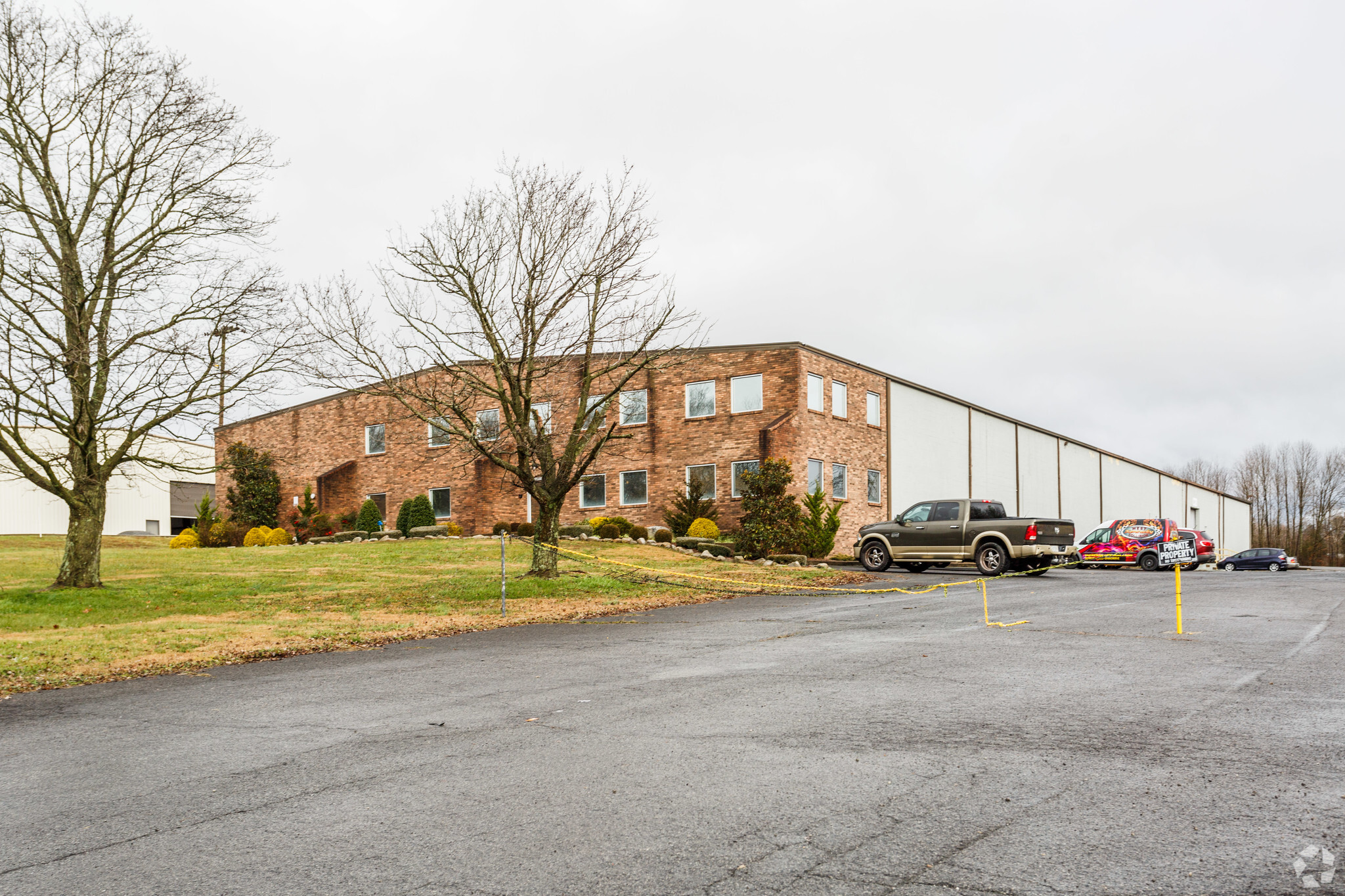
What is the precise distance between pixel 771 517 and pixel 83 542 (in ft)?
58.4

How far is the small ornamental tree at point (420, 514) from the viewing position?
126ft

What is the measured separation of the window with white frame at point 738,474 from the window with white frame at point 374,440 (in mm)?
18114

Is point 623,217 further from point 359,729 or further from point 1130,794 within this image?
point 1130,794

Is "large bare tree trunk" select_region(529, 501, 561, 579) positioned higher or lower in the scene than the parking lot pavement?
higher

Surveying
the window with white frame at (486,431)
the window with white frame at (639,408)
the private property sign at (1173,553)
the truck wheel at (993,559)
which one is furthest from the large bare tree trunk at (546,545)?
the private property sign at (1173,553)

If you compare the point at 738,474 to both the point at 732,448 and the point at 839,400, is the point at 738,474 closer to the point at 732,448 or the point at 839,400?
the point at 732,448

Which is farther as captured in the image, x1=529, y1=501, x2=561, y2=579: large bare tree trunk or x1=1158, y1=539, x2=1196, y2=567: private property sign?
x1=1158, y1=539, x2=1196, y2=567: private property sign

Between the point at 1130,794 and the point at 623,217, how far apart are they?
16.6 meters

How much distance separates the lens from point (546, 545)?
66.7 ft

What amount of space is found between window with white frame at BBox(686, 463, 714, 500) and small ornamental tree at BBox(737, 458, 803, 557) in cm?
421

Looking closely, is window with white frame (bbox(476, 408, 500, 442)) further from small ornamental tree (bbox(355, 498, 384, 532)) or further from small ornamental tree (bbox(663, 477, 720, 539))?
small ornamental tree (bbox(355, 498, 384, 532))

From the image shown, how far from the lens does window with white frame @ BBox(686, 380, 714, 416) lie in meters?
34.6

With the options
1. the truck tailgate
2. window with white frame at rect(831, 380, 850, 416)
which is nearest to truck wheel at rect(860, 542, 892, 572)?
the truck tailgate

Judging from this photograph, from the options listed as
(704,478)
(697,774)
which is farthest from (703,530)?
(697,774)
